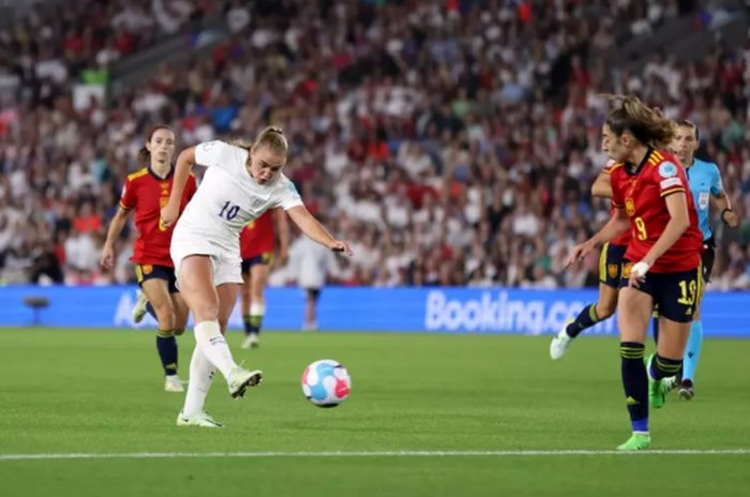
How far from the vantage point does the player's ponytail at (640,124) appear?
10.8 meters

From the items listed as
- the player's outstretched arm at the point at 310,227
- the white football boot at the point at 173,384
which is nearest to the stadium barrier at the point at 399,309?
the white football boot at the point at 173,384

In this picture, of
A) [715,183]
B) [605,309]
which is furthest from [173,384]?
[715,183]

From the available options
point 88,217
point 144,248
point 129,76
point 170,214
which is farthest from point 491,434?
point 129,76

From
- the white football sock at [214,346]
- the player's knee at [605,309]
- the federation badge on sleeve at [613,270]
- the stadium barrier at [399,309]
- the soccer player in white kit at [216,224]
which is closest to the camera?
the white football sock at [214,346]

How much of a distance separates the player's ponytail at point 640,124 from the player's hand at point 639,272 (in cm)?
84

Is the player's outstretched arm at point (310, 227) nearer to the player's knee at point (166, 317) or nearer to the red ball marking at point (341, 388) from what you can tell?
the red ball marking at point (341, 388)

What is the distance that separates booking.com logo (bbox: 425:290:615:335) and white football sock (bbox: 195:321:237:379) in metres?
17.2

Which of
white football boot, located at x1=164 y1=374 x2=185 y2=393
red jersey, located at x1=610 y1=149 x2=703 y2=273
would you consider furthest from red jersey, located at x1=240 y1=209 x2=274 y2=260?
red jersey, located at x1=610 y1=149 x2=703 y2=273

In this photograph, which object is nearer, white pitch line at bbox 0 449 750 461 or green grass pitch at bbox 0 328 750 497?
green grass pitch at bbox 0 328 750 497

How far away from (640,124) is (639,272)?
1.00m

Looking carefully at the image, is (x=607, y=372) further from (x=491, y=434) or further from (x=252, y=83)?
(x=252, y=83)

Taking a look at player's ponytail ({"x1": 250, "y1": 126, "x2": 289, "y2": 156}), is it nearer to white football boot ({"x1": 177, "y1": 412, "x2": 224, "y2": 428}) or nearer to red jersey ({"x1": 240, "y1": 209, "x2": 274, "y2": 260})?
white football boot ({"x1": 177, "y1": 412, "x2": 224, "y2": 428})

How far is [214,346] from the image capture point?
11758 mm

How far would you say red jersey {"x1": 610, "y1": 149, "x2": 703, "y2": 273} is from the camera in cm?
1076
